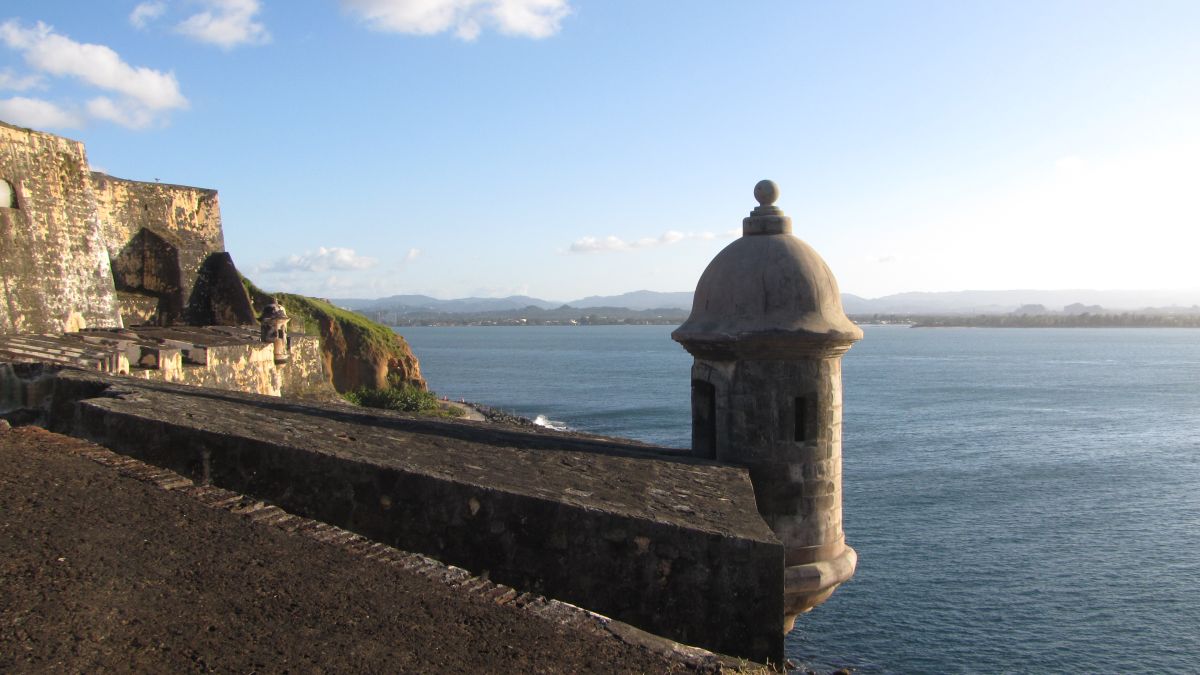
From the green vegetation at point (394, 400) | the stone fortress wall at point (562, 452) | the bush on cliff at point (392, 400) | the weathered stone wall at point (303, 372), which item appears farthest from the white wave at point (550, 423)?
the stone fortress wall at point (562, 452)

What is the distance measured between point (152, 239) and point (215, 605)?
17.1m

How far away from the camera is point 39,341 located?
11.3 meters

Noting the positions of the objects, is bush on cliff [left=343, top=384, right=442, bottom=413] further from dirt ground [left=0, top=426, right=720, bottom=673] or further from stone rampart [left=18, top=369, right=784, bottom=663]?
dirt ground [left=0, top=426, right=720, bottom=673]

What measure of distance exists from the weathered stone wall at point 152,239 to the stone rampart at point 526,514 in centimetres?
1282

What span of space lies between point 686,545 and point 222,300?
17007 mm

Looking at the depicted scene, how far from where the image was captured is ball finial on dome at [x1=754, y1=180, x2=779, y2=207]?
877cm

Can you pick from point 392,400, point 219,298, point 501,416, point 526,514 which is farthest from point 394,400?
point 526,514

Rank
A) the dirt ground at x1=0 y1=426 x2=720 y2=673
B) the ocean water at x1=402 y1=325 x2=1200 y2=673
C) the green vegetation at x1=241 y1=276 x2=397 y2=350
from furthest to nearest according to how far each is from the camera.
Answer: the green vegetation at x1=241 y1=276 x2=397 y2=350
the ocean water at x1=402 y1=325 x2=1200 y2=673
the dirt ground at x1=0 y1=426 x2=720 y2=673

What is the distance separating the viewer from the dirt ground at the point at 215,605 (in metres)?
3.65

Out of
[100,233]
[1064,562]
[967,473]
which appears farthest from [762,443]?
[967,473]

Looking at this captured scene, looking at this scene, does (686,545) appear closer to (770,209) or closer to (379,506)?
(379,506)

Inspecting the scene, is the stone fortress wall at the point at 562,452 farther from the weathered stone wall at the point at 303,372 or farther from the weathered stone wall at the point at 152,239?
the weathered stone wall at the point at 152,239

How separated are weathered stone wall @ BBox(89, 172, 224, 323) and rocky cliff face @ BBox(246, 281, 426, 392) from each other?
29.3m

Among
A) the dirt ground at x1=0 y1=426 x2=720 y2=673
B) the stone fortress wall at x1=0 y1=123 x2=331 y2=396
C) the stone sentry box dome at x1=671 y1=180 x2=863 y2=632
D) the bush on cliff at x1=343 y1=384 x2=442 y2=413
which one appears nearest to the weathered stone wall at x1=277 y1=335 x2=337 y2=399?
the stone fortress wall at x1=0 y1=123 x2=331 y2=396
